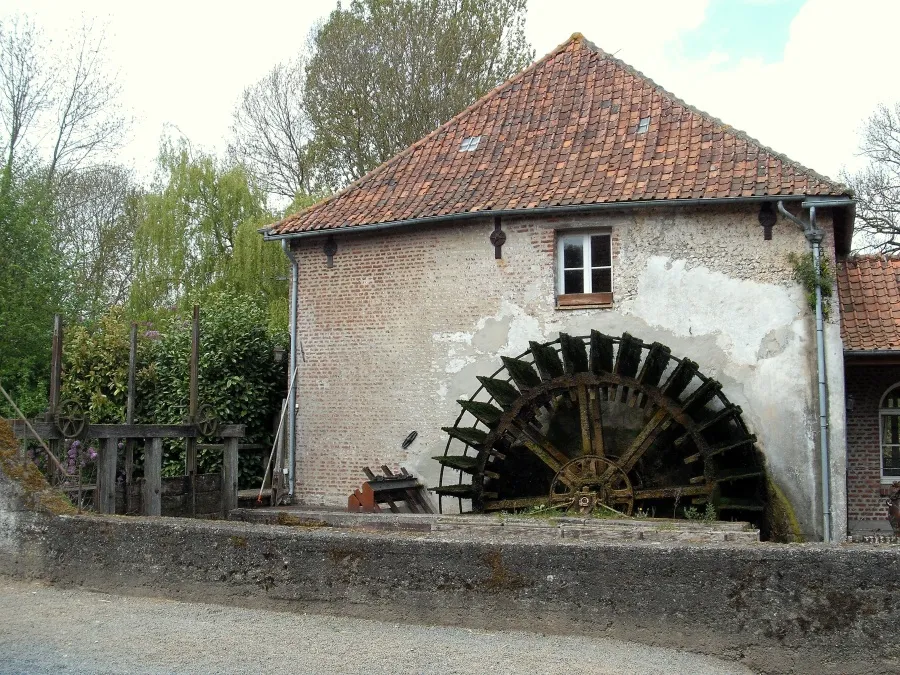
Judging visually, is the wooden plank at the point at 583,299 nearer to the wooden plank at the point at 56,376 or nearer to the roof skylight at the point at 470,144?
the roof skylight at the point at 470,144

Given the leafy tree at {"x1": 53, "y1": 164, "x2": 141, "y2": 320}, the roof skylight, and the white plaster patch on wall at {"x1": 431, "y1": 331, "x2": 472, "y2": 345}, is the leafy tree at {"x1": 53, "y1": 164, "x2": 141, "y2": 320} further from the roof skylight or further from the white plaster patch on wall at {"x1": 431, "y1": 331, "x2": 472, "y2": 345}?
the white plaster patch on wall at {"x1": 431, "y1": 331, "x2": 472, "y2": 345}

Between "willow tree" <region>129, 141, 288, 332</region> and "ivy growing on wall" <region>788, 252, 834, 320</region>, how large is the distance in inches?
478

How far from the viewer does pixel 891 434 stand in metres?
13.3

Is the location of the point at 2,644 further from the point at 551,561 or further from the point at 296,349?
the point at 296,349

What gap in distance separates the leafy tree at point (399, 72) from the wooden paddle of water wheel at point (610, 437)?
502 inches

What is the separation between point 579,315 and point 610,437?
1.60m

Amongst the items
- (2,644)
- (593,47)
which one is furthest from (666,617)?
(593,47)

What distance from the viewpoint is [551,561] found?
16.6ft

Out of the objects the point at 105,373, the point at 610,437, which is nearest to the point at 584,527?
the point at 610,437

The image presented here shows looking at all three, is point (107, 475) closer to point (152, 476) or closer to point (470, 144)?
point (152, 476)

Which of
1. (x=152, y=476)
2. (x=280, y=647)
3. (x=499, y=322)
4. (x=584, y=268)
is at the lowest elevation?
(x=280, y=647)

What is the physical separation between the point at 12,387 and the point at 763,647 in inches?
646

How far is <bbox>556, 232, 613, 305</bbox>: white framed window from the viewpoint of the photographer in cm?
1200

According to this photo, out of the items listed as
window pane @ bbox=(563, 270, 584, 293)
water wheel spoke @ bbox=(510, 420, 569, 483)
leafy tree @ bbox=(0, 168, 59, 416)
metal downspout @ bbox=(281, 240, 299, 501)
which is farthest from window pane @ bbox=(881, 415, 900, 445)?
leafy tree @ bbox=(0, 168, 59, 416)
